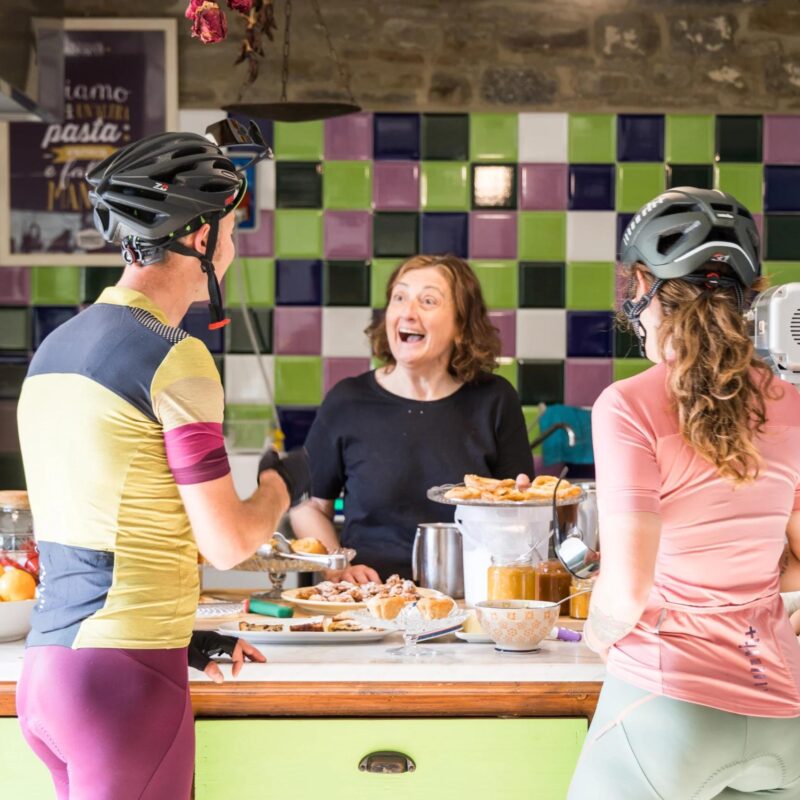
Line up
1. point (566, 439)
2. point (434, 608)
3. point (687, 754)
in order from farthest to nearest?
1. point (566, 439)
2. point (434, 608)
3. point (687, 754)

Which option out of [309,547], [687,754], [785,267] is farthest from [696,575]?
[785,267]

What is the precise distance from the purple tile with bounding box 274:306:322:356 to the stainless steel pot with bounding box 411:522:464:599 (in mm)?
2189

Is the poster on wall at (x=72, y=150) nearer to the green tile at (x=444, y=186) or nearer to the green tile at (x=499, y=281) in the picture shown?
the green tile at (x=444, y=186)

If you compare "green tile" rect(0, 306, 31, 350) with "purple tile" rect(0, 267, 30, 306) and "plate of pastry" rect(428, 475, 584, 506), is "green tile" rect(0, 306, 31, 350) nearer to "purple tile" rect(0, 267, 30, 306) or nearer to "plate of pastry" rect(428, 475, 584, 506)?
"purple tile" rect(0, 267, 30, 306)

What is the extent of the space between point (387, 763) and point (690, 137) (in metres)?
3.44

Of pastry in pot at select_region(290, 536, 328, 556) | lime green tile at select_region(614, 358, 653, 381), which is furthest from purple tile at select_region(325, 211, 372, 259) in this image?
pastry in pot at select_region(290, 536, 328, 556)

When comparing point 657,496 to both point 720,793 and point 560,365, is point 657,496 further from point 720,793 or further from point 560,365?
point 560,365

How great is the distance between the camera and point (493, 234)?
480cm

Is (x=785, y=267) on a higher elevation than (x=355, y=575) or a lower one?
higher

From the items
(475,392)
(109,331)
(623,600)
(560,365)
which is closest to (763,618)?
(623,600)

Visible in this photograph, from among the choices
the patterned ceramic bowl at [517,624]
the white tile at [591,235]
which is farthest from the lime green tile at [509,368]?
the patterned ceramic bowl at [517,624]

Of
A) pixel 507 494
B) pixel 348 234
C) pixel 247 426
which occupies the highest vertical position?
pixel 348 234

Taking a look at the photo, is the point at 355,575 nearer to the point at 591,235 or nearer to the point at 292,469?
the point at 292,469

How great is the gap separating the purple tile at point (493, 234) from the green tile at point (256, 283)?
2.68 ft
